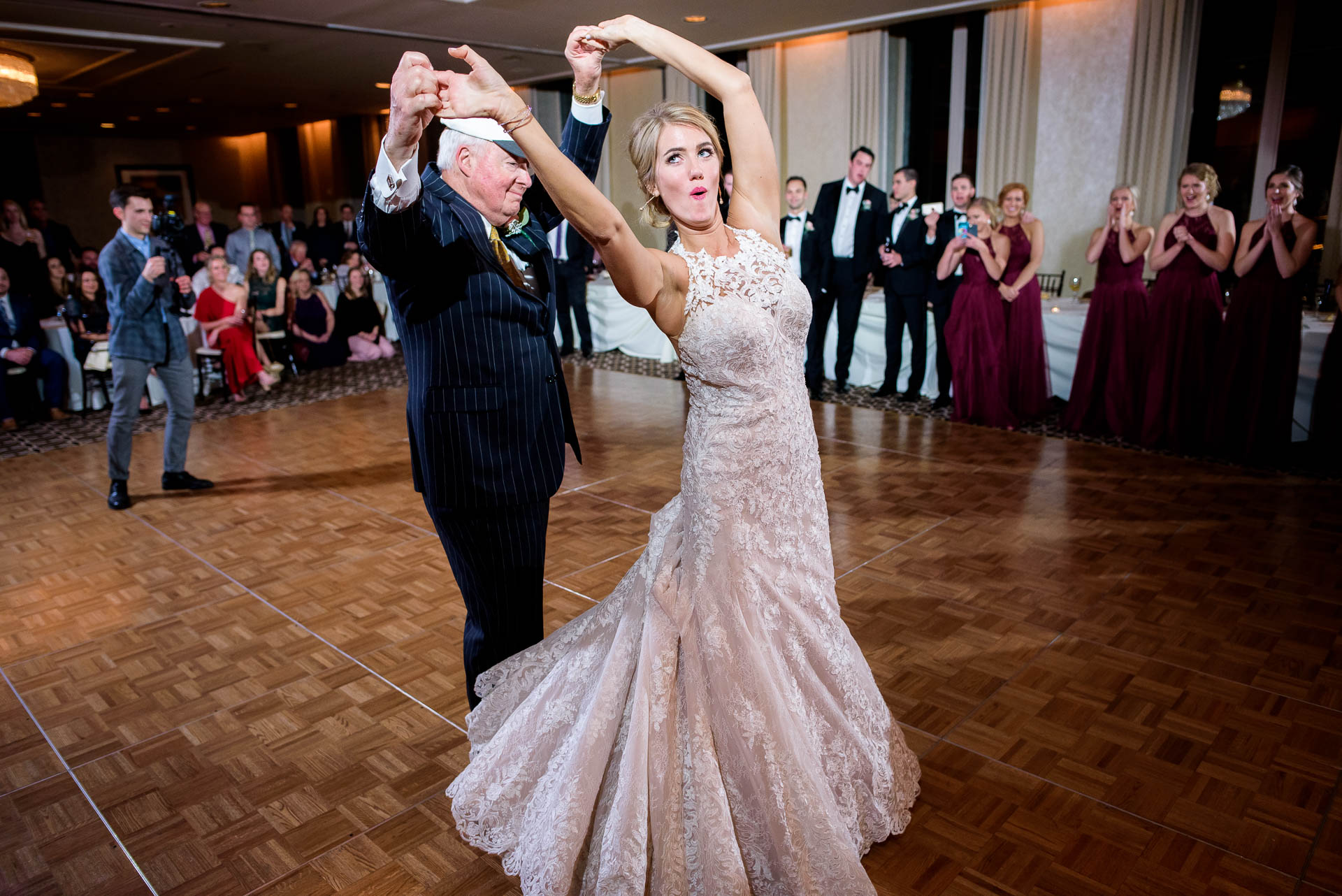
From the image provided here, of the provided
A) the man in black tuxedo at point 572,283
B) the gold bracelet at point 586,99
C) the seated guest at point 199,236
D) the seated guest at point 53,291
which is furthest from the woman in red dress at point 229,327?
the gold bracelet at point 586,99

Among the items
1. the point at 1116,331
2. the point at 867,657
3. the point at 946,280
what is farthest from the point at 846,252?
the point at 867,657

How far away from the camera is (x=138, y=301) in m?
4.22

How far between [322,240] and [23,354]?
5.90 m

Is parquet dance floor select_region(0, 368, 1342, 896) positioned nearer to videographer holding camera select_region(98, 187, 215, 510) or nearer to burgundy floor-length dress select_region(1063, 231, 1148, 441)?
videographer holding camera select_region(98, 187, 215, 510)

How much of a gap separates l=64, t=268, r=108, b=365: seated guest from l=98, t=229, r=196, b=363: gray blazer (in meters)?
2.73

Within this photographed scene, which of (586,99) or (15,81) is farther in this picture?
(15,81)

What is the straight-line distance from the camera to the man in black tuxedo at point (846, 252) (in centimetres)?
638

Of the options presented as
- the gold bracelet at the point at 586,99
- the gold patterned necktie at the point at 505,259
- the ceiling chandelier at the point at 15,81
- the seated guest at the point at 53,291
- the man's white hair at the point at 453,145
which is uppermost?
the ceiling chandelier at the point at 15,81

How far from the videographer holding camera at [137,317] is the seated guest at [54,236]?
661 centimetres

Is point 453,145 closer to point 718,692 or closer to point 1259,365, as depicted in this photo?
point 718,692

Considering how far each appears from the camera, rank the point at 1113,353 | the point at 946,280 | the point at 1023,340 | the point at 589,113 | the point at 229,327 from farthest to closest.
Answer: the point at 229,327, the point at 946,280, the point at 1023,340, the point at 1113,353, the point at 589,113

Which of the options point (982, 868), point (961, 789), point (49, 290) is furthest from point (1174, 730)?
point (49, 290)

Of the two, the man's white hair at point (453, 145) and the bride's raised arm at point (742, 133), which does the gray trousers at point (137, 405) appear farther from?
the bride's raised arm at point (742, 133)

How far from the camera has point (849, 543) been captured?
3.73 m
